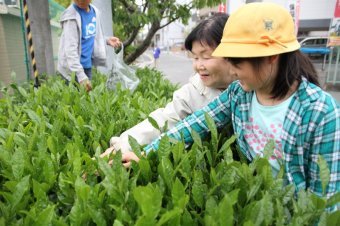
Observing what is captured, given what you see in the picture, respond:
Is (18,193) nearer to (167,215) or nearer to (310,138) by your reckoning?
(167,215)

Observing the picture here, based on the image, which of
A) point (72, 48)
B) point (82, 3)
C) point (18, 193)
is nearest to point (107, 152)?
point (18, 193)

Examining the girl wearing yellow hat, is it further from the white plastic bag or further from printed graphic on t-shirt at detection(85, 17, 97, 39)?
printed graphic on t-shirt at detection(85, 17, 97, 39)

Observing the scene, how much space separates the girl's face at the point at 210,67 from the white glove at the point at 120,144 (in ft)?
1.93

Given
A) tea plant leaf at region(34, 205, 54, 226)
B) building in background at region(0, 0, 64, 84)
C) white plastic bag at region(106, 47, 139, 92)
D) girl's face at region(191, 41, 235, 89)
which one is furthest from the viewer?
building in background at region(0, 0, 64, 84)

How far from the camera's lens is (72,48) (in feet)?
11.5

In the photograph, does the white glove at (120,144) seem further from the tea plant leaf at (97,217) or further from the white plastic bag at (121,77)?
the white plastic bag at (121,77)

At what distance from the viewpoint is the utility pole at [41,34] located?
4.28 m

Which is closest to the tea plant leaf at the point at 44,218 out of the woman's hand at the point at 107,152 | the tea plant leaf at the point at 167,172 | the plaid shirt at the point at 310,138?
the tea plant leaf at the point at 167,172

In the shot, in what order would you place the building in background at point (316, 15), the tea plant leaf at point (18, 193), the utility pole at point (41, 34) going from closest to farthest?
the tea plant leaf at point (18, 193) → the utility pole at point (41, 34) → the building in background at point (316, 15)

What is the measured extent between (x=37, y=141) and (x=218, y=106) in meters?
0.91

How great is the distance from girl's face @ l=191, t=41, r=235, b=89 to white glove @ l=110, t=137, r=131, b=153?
59cm

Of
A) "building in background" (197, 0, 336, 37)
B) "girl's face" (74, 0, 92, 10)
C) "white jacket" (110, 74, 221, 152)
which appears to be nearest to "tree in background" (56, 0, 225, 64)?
"girl's face" (74, 0, 92, 10)

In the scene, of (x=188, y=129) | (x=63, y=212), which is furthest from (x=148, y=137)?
(x=63, y=212)

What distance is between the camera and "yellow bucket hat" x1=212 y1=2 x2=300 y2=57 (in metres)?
1.33
